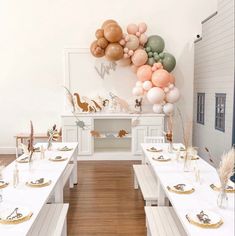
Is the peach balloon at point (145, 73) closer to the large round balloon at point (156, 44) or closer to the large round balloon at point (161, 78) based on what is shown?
the large round balloon at point (161, 78)

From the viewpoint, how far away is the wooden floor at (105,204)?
328cm

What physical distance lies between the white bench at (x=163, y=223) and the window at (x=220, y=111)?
8.05 feet

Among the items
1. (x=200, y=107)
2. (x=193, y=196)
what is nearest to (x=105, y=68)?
(x=200, y=107)

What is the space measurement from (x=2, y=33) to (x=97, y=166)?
330cm

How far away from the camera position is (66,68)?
631 centimetres

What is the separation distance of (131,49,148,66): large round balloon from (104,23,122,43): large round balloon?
0.42 metres

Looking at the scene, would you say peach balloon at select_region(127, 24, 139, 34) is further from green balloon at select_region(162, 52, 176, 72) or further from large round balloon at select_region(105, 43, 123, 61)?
green balloon at select_region(162, 52, 176, 72)

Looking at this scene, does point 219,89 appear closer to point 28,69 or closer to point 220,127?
point 220,127

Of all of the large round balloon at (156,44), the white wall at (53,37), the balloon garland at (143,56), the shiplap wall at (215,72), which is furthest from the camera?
the white wall at (53,37)

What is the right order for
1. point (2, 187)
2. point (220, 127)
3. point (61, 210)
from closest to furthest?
point (2, 187)
point (61, 210)
point (220, 127)

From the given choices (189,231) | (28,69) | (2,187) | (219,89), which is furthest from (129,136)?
(189,231)

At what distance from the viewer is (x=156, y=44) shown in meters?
5.81

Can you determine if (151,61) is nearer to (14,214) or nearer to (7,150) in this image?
(7,150)

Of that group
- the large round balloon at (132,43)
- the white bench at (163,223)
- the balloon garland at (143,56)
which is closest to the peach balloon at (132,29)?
Answer: the balloon garland at (143,56)
